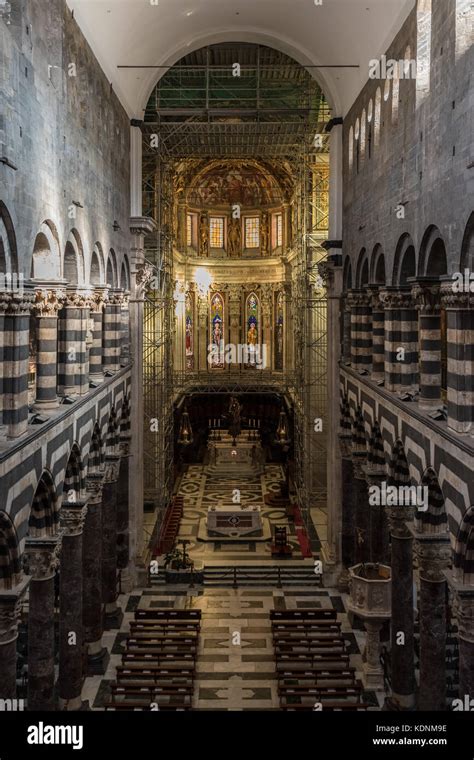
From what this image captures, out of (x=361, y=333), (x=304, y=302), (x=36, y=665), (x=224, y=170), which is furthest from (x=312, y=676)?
(x=224, y=170)

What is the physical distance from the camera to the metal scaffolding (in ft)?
96.2

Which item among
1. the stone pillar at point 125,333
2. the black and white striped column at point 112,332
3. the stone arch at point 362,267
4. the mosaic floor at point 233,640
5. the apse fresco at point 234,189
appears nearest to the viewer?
the mosaic floor at point 233,640

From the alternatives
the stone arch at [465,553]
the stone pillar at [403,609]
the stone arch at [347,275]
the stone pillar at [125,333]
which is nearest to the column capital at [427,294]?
the stone arch at [465,553]

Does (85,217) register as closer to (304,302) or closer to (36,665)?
(36,665)

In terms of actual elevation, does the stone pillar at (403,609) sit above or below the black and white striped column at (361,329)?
below

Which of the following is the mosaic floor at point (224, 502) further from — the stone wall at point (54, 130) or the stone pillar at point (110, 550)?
the stone wall at point (54, 130)

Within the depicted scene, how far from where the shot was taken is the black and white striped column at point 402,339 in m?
17.8

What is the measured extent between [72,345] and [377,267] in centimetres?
821

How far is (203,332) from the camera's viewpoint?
151 feet

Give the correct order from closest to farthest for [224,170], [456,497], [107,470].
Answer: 1. [456,497]
2. [107,470]
3. [224,170]

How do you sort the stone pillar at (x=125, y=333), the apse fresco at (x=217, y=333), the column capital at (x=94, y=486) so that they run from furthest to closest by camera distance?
the apse fresco at (x=217, y=333) → the stone pillar at (x=125, y=333) → the column capital at (x=94, y=486)

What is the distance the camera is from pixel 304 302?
31672 millimetres

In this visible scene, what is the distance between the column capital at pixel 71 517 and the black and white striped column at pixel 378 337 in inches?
322

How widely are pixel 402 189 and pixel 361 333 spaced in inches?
265
